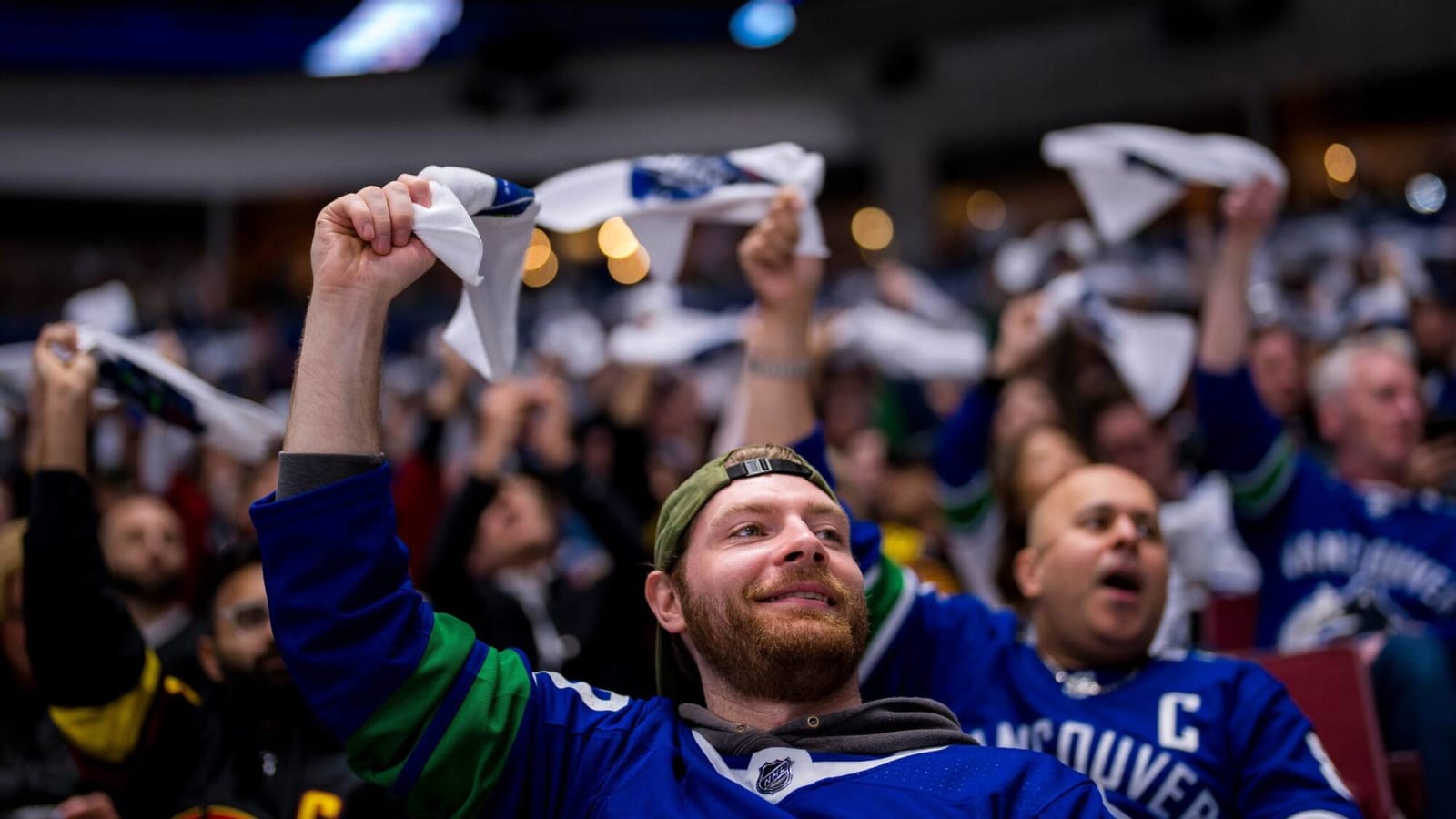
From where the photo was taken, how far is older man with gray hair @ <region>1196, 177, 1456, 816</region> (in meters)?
2.92

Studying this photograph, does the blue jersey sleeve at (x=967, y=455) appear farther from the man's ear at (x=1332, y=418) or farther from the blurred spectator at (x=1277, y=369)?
the blurred spectator at (x=1277, y=369)

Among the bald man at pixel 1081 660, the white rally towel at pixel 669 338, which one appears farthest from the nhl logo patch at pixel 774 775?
A: the white rally towel at pixel 669 338

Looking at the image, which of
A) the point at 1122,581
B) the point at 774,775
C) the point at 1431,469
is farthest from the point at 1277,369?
the point at 774,775

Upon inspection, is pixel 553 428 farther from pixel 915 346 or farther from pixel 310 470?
pixel 915 346

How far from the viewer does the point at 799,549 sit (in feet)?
5.52

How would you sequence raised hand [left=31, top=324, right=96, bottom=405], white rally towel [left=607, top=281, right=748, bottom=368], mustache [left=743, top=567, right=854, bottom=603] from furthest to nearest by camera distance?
white rally towel [left=607, top=281, right=748, bottom=368] → raised hand [left=31, top=324, right=96, bottom=405] → mustache [left=743, top=567, right=854, bottom=603]

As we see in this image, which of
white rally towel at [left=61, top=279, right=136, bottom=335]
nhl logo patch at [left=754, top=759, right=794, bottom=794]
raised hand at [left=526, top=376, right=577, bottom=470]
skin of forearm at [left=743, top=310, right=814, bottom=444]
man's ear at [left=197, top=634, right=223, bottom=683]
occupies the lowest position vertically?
man's ear at [left=197, top=634, right=223, bottom=683]

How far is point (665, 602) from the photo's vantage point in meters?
1.83

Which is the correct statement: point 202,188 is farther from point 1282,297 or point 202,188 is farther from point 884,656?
point 884,656

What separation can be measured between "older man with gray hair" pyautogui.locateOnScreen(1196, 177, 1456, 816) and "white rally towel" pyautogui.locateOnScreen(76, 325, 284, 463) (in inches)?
89.3

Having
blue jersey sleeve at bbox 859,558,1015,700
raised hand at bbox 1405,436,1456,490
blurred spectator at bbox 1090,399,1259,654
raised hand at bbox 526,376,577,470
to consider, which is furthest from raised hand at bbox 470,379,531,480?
raised hand at bbox 1405,436,1456,490

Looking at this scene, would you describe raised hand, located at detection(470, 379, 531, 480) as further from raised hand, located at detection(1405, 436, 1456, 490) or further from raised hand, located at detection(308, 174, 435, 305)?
raised hand, located at detection(1405, 436, 1456, 490)

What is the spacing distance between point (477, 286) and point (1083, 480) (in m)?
1.21

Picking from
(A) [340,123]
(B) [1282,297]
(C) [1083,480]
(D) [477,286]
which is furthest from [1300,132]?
(D) [477,286]
